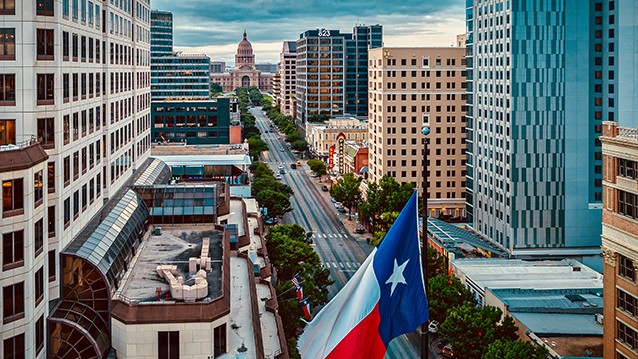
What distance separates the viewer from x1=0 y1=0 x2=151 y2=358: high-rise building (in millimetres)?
42125

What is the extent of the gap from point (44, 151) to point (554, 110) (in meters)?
82.6

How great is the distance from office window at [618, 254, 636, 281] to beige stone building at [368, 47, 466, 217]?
91948 millimetres

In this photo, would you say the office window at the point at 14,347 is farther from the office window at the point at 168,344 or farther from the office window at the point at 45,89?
the office window at the point at 45,89

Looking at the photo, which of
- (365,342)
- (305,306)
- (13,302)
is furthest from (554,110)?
(365,342)

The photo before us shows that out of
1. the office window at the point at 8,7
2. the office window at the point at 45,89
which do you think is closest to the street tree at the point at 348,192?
the office window at the point at 45,89

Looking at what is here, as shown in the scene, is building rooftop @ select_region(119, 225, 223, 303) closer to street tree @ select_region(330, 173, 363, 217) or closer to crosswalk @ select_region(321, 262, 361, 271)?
crosswalk @ select_region(321, 262, 361, 271)

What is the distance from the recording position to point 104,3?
72.3 m

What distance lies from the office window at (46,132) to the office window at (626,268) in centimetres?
4111

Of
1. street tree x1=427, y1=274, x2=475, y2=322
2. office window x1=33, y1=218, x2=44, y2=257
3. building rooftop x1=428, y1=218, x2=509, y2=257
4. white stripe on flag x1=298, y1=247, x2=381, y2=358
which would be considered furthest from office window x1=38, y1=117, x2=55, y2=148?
building rooftop x1=428, y1=218, x2=509, y2=257

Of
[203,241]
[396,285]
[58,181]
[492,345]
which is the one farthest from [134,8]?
[396,285]

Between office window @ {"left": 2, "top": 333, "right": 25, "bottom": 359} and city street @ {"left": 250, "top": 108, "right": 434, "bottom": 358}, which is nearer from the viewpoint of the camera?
office window @ {"left": 2, "top": 333, "right": 25, "bottom": 359}

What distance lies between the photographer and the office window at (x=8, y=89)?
46719mm

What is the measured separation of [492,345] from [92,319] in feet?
103

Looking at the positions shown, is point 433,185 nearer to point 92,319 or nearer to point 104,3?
point 104,3
